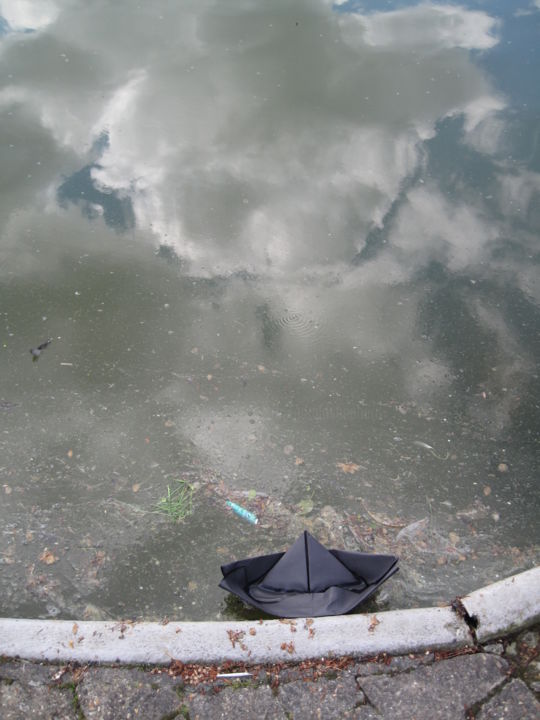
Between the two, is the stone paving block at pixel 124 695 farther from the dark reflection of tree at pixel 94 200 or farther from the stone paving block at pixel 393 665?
the dark reflection of tree at pixel 94 200

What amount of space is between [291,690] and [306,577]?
1.78ft

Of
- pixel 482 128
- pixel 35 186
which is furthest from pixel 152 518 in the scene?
pixel 482 128

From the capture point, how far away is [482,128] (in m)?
6.61

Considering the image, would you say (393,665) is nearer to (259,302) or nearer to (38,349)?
A: (259,302)

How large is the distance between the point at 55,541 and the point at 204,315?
198 cm

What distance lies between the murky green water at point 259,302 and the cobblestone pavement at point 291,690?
0.41m

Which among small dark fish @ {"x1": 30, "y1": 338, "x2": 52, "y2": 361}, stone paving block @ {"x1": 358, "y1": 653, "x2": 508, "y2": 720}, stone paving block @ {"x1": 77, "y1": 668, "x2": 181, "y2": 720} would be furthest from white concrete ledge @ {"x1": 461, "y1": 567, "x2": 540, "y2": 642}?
small dark fish @ {"x1": 30, "y1": 338, "x2": 52, "y2": 361}

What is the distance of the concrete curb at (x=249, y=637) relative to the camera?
2.84 m

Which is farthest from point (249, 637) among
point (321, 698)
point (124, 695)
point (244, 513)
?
point (244, 513)

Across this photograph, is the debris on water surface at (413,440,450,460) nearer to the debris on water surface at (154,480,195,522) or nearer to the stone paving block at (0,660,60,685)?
the debris on water surface at (154,480,195,522)

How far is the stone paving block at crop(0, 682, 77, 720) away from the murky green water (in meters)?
0.46

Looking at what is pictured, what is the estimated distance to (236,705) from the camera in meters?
2.74

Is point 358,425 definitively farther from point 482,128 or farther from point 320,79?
point 320,79

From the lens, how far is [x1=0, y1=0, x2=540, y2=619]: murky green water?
139 inches
